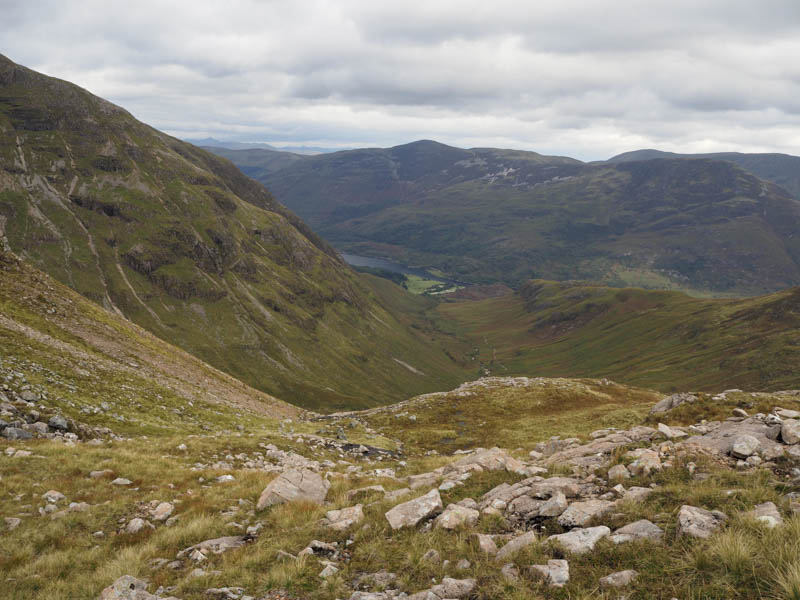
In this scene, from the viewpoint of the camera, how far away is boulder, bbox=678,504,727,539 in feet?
29.2

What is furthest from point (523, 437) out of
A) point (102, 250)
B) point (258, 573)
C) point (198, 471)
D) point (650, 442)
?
point (102, 250)

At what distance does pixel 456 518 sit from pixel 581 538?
345 cm

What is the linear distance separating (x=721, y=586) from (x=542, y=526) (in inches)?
175

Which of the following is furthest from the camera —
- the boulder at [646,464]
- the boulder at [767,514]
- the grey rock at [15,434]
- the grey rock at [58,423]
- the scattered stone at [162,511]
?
the grey rock at [58,423]

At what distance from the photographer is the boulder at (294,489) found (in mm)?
14820

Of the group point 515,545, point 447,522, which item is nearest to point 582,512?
point 515,545

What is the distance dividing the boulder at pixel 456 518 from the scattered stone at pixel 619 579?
413 centimetres

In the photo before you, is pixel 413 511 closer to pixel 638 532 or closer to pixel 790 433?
pixel 638 532

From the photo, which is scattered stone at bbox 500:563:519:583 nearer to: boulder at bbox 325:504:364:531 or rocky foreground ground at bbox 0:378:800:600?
rocky foreground ground at bbox 0:378:800:600

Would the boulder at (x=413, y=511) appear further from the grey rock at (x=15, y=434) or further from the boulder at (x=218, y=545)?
the grey rock at (x=15, y=434)

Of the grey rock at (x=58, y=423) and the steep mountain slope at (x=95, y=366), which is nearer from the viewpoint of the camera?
the grey rock at (x=58, y=423)

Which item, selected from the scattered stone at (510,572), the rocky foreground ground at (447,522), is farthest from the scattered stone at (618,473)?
the scattered stone at (510,572)

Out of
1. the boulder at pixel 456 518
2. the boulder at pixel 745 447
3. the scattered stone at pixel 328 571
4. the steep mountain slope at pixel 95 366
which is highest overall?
the boulder at pixel 745 447

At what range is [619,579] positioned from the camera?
811 centimetres
